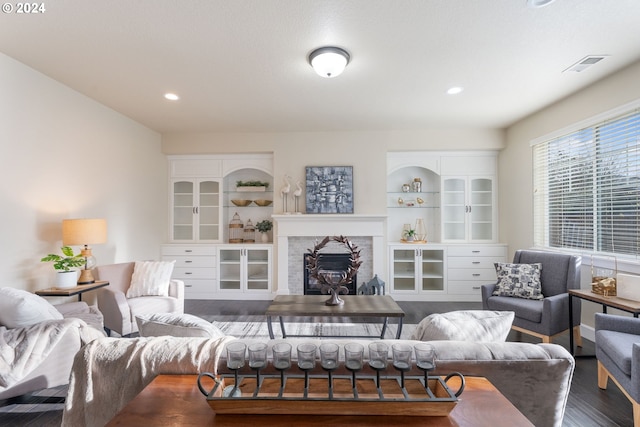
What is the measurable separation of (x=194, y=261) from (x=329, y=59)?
3842 millimetres

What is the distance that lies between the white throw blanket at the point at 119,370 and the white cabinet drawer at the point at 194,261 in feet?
12.5

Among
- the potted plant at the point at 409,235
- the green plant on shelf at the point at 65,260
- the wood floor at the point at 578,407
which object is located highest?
the potted plant at the point at 409,235

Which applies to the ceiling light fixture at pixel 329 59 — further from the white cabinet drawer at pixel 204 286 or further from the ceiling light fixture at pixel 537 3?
the white cabinet drawer at pixel 204 286

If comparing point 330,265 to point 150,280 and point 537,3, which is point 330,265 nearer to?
point 150,280

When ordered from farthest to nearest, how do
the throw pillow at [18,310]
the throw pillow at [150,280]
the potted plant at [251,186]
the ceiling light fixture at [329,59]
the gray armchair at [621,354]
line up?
the potted plant at [251,186]
the throw pillow at [150,280]
the ceiling light fixture at [329,59]
the throw pillow at [18,310]
the gray armchair at [621,354]

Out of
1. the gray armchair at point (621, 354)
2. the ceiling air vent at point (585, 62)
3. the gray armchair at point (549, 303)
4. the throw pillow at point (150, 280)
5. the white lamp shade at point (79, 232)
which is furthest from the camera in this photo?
the throw pillow at point (150, 280)

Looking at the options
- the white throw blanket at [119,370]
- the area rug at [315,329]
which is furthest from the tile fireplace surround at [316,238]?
the white throw blanket at [119,370]

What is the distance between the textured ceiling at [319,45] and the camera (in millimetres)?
2070

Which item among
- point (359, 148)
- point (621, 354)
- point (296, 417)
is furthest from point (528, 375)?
point (359, 148)

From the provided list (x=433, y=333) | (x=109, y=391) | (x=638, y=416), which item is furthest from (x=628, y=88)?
(x=109, y=391)

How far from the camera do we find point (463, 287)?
4785mm

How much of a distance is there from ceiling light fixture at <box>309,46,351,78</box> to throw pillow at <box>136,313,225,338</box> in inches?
85.7

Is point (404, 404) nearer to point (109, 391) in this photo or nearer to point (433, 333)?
point (433, 333)

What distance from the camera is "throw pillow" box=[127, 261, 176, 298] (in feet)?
11.1
